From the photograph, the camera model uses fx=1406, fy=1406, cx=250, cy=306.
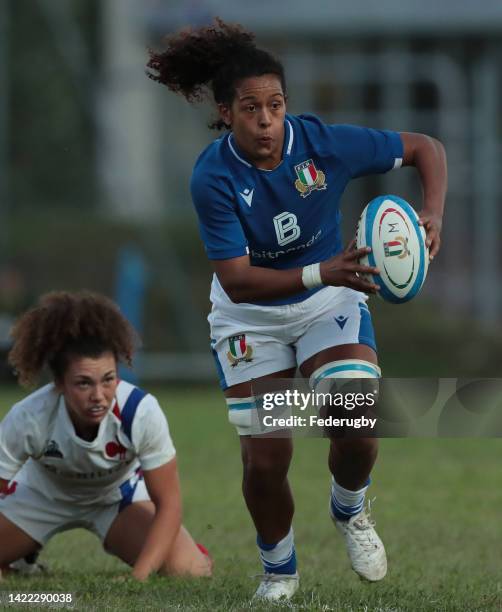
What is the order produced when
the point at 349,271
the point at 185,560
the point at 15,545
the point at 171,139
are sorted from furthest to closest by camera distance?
the point at 171,139
the point at 15,545
the point at 185,560
the point at 349,271

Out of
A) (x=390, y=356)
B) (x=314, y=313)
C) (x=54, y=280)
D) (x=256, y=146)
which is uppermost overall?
(x=256, y=146)

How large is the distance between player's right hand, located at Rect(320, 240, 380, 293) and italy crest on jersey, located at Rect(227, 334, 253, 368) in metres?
0.70

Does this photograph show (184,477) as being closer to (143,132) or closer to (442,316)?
(442,316)

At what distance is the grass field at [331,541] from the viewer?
17.6 feet

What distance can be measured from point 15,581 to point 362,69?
18780 millimetres

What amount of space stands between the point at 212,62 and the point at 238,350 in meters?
1.18

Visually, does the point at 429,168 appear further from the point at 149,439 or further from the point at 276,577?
the point at 276,577

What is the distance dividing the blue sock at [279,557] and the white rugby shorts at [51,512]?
916 millimetres

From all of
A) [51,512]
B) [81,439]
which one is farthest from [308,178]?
[51,512]

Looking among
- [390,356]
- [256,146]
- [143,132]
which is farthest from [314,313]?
[143,132]

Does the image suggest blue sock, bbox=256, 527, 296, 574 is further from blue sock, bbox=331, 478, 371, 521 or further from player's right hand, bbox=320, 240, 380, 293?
player's right hand, bbox=320, 240, 380, 293

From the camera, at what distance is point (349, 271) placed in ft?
16.7

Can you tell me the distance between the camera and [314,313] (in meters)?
5.75

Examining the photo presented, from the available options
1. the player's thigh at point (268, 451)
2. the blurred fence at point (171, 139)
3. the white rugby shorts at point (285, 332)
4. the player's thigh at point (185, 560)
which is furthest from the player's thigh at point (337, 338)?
the blurred fence at point (171, 139)
